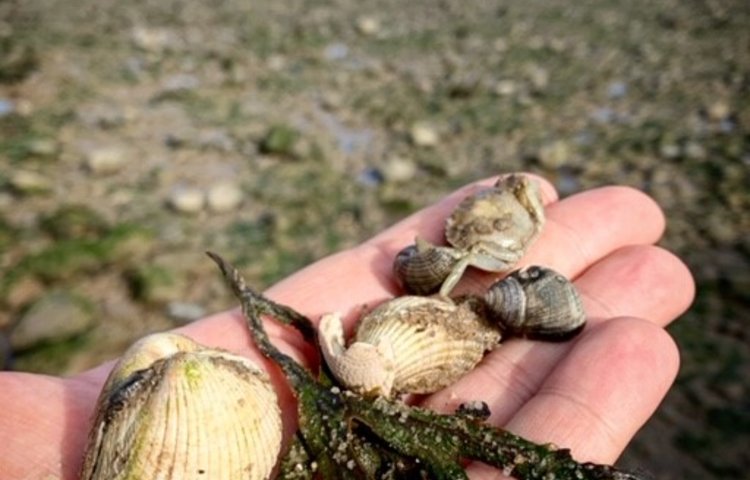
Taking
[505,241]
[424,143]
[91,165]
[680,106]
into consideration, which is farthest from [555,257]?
[680,106]

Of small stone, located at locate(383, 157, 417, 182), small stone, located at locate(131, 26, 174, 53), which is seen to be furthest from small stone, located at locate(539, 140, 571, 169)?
small stone, located at locate(131, 26, 174, 53)

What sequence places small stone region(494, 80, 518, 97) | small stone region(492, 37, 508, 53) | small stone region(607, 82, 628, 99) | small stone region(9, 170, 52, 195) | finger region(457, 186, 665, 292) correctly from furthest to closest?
small stone region(492, 37, 508, 53), small stone region(494, 80, 518, 97), small stone region(607, 82, 628, 99), small stone region(9, 170, 52, 195), finger region(457, 186, 665, 292)

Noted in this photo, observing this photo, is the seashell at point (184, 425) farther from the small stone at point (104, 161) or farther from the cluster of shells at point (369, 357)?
the small stone at point (104, 161)

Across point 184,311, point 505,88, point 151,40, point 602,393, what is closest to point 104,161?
point 184,311

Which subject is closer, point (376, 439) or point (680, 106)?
point (376, 439)

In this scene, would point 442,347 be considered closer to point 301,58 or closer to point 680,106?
point 680,106

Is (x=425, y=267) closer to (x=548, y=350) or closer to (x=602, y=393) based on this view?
(x=548, y=350)

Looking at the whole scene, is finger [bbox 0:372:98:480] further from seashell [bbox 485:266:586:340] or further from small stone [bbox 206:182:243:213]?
small stone [bbox 206:182:243:213]
